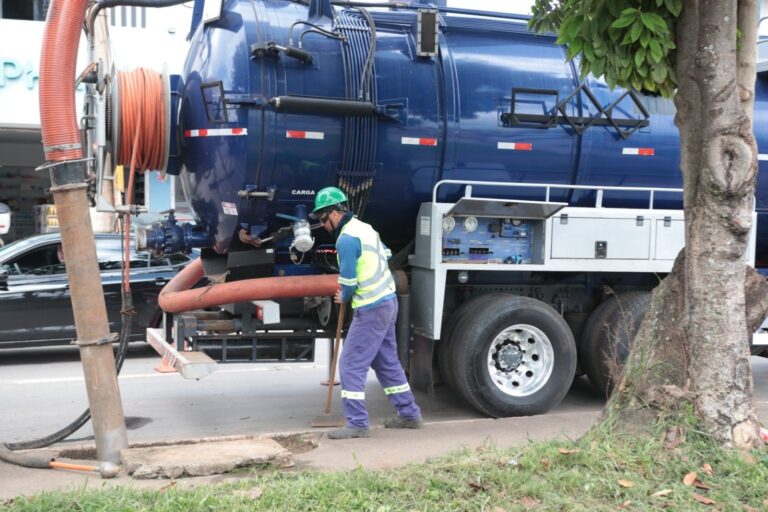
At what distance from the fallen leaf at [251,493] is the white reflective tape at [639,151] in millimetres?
4582

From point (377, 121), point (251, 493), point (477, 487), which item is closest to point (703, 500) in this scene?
point (477, 487)

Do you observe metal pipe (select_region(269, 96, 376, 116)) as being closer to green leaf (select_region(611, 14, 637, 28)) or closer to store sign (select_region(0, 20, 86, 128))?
green leaf (select_region(611, 14, 637, 28))

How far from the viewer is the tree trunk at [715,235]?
541 cm

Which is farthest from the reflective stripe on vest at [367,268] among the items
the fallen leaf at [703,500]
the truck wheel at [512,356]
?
the fallen leaf at [703,500]

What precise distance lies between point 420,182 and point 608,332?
6.70 ft

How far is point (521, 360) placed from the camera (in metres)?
7.56

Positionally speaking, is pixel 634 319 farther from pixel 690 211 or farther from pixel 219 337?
pixel 219 337

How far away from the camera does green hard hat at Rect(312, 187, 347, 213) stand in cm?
662

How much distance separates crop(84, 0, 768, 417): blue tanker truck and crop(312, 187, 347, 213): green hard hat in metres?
0.40

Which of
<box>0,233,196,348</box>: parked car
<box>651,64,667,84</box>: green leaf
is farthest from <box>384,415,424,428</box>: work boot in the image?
<box>0,233,196,348</box>: parked car

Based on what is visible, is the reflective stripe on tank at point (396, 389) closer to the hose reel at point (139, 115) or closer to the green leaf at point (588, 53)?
the hose reel at point (139, 115)

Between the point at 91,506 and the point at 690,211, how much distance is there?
387cm

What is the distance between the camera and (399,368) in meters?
6.84

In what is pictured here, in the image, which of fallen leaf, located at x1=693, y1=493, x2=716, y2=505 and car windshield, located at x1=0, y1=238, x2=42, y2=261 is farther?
car windshield, located at x1=0, y1=238, x2=42, y2=261
